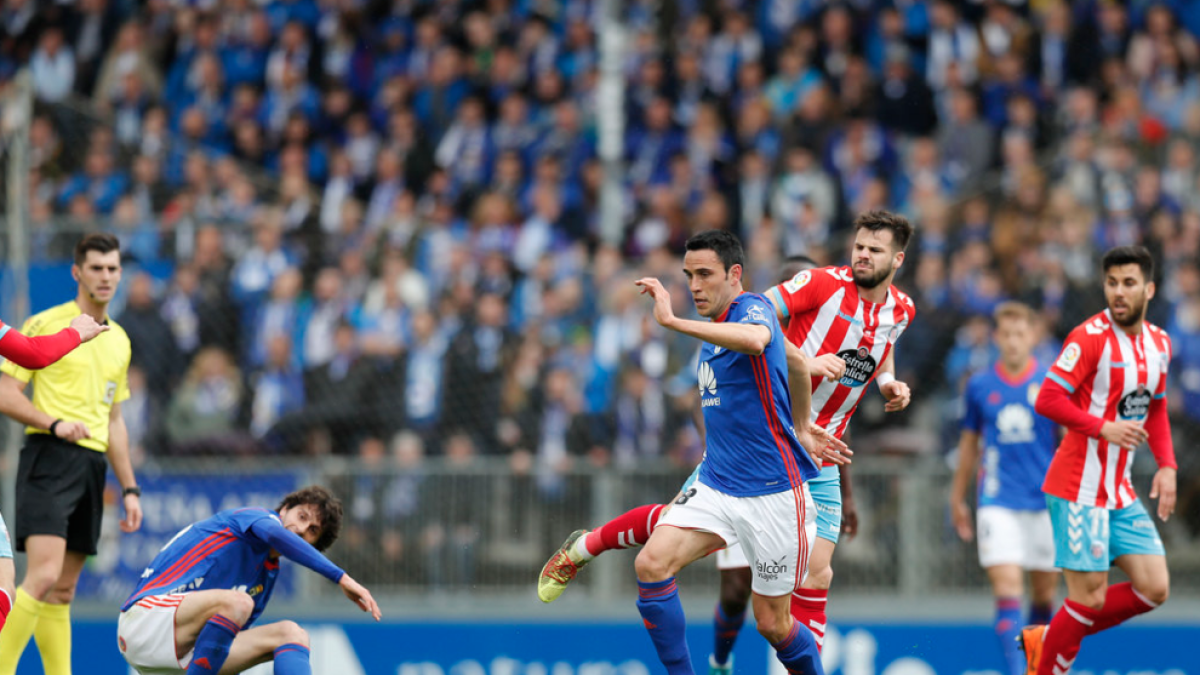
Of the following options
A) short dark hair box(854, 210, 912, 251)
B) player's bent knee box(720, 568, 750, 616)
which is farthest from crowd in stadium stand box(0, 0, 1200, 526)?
short dark hair box(854, 210, 912, 251)

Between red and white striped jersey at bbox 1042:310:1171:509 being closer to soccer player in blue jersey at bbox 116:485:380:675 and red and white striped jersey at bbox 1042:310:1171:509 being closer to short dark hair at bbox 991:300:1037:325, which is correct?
short dark hair at bbox 991:300:1037:325

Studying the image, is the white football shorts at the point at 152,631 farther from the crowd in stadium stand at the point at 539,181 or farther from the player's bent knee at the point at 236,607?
the crowd in stadium stand at the point at 539,181

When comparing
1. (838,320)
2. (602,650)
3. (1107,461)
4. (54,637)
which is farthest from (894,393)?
(54,637)

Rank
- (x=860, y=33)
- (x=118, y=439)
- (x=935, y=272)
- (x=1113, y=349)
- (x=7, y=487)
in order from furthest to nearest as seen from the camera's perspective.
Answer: (x=860, y=33), (x=935, y=272), (x=7, y=487), (x=118, y=439), (x=1113, y=349)

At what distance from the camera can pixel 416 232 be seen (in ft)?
41.3

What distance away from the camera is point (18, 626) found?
8477 mm

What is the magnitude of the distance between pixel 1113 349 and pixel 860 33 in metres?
8.27

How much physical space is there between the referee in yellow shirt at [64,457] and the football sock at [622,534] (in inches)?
109

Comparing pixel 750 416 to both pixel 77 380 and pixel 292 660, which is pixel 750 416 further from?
pixel 77 380

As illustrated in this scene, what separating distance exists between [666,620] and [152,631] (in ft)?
8.68

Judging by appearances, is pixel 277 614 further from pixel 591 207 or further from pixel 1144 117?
pixel 1144 117

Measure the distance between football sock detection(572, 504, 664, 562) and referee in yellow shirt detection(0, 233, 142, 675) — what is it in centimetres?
278

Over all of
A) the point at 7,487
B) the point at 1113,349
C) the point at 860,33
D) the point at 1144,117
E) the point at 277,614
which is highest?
the point at 860,33

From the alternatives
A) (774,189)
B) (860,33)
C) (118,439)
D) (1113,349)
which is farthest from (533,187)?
(1113,349)
